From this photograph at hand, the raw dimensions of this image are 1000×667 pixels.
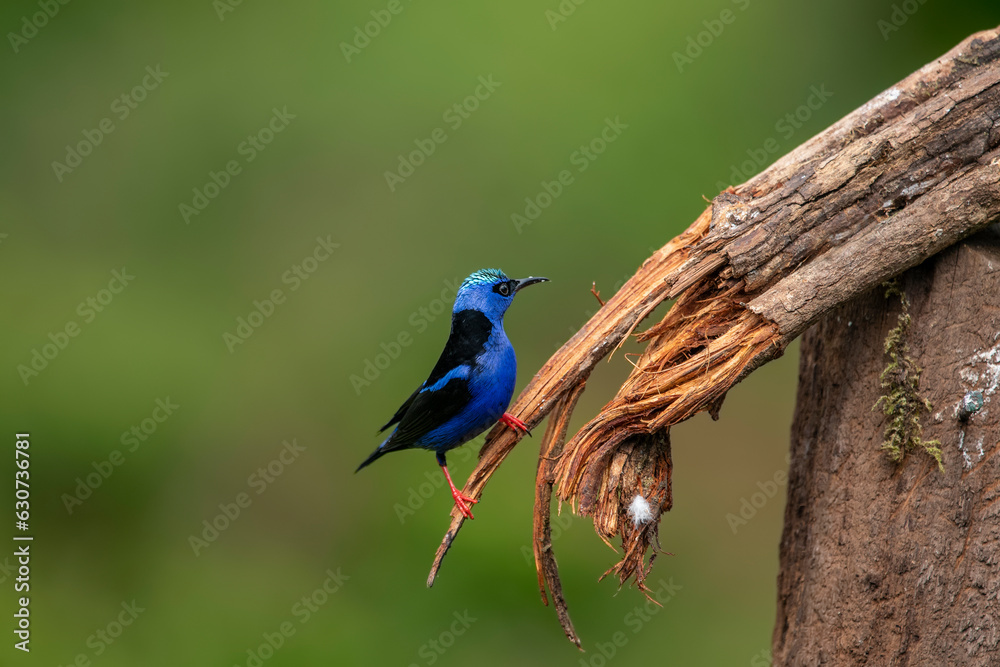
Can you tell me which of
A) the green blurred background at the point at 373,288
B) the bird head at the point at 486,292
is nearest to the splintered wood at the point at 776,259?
the bird head at the point at 486,292

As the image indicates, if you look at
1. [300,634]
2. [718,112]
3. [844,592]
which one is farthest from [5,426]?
[718,112]

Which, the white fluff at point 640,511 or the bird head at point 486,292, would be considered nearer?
the white fluff at point 640,511

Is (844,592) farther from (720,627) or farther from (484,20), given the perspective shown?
(484,20)

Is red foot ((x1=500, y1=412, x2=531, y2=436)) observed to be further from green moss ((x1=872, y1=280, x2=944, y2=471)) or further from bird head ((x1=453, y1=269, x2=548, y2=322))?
green moss ((x1=872, y1=280, x2=944, y2=471))

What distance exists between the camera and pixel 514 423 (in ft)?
13.0

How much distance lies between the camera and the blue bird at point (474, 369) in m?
4.10

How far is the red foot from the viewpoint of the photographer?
3.93 m

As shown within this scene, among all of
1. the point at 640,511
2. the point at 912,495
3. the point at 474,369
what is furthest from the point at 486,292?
the point at 912,495

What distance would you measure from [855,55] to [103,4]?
7.44 m

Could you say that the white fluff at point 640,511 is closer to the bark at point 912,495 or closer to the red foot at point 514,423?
the red foot at point 514,423

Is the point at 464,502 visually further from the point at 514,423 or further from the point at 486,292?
the point at 486,292

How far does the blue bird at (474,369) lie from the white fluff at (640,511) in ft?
2.47

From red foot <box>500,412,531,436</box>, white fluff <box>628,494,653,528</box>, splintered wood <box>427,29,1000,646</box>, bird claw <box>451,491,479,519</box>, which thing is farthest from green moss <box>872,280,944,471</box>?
bird claw <box>451,491,479,519</box>

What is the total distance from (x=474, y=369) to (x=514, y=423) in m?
0.34
